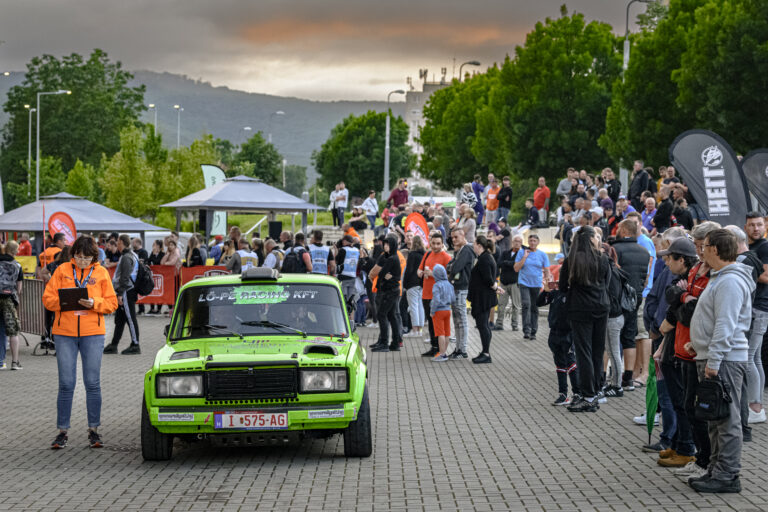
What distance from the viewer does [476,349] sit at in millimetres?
19266

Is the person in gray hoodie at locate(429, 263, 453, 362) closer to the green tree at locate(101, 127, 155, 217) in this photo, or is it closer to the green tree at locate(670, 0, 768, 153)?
the green tree at locate(670, 0, 768, 153)

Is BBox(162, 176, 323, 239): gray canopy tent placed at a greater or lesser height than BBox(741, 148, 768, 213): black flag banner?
lesser

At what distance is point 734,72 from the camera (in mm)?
34594

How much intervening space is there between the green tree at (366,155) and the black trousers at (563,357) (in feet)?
297

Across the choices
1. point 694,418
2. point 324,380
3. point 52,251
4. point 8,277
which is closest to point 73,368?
point 324,380

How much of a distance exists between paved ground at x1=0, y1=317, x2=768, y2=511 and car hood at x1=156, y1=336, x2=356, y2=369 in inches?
36.0

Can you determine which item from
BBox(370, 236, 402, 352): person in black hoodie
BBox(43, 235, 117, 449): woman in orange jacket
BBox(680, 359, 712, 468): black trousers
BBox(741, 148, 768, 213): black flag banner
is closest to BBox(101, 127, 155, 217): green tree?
BBox(370, 236, 402, 352): person in black hoodie

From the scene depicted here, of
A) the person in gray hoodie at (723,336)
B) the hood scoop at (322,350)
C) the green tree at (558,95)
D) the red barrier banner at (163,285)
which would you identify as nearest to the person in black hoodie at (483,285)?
the hood scoop at (322,350)

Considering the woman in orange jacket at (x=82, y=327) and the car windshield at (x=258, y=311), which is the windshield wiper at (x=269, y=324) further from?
the woman in orange jacket at (x=82, y=327)

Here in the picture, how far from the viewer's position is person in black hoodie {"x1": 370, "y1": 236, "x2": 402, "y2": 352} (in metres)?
18.1

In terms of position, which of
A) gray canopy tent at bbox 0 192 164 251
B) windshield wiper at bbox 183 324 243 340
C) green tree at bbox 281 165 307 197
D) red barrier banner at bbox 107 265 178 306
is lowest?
red barrier banner at bbox 107 265 178 306

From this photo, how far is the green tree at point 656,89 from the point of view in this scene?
40375 mm

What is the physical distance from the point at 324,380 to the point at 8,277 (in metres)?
8.68

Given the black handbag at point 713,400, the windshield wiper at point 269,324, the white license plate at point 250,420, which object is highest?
the windshield wiper at point 269,324
